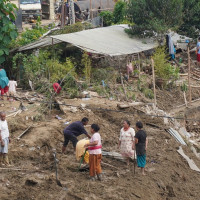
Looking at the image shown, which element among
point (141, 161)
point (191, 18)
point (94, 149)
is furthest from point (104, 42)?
point (94, 149)

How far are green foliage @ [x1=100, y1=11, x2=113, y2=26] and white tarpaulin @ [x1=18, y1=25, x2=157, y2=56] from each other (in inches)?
198

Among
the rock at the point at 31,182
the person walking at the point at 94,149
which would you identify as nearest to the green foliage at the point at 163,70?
the person walking at the point at 94,149

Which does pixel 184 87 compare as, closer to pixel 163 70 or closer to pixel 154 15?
pixel 163 70

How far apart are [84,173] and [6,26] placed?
790 centimetres

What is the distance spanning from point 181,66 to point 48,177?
13495 millimetres

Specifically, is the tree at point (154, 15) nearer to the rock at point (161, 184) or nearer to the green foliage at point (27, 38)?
the green foliage at point (27, 38)

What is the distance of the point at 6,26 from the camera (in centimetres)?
1641

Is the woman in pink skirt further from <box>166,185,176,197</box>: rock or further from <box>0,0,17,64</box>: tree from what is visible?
<box>0,0,17,64</box>: tree

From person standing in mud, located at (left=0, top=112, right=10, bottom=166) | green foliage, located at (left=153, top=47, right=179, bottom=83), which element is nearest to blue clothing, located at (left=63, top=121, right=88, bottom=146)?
person standing in mud, located at (left=0, top=112, right=10, bottom=166)

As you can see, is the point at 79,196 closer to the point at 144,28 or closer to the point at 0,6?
the point at 0,6

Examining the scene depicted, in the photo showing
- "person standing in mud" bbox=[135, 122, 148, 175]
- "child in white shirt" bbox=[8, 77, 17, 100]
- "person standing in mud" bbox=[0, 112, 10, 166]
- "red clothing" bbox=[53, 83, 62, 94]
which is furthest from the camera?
"red clothing" bbox=[53, 83, 62, 94]

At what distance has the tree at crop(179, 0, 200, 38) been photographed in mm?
24050

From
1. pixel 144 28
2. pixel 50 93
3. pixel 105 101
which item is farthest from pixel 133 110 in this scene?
pixel 144 28

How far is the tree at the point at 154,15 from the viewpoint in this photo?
71.3ft
